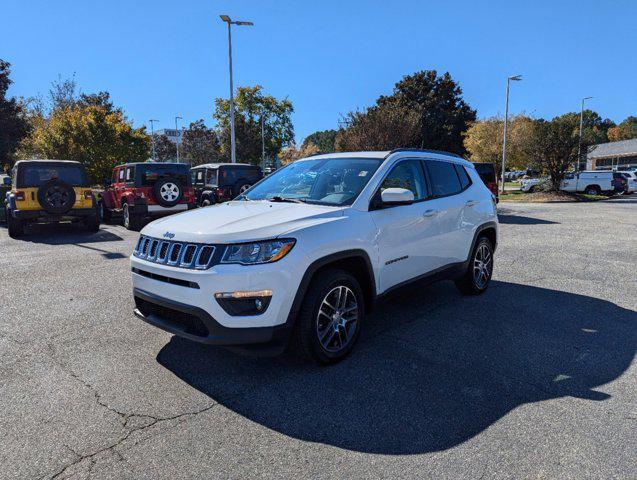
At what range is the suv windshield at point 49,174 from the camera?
11281 millimetres

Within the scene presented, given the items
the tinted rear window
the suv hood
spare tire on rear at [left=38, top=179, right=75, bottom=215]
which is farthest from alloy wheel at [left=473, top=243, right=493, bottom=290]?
the tinted rear window

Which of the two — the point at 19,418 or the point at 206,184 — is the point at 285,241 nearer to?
the point at 19,418

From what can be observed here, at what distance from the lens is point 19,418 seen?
300 cm

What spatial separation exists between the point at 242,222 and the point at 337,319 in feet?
3.62

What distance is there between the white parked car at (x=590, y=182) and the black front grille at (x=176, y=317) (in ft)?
93.2

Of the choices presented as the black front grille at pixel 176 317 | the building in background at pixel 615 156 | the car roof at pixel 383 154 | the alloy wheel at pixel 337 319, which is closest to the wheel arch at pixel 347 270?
the alloy wheel at pixel 337 319

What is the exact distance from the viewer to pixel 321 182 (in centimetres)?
445

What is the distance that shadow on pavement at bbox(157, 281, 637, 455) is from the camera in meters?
2.91

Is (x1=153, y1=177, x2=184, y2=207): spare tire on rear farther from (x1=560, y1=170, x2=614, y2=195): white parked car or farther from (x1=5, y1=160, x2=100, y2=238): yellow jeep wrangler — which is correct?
(x1=560, y1=170, x2=614, y2=195): white parked car

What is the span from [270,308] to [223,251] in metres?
0.52

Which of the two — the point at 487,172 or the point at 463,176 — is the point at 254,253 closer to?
the point at 463,176

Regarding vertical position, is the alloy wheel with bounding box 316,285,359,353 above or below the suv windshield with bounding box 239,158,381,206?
below

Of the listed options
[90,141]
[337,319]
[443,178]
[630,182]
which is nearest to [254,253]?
[337,319]

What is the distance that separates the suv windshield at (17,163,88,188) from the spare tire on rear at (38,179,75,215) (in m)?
0.35
